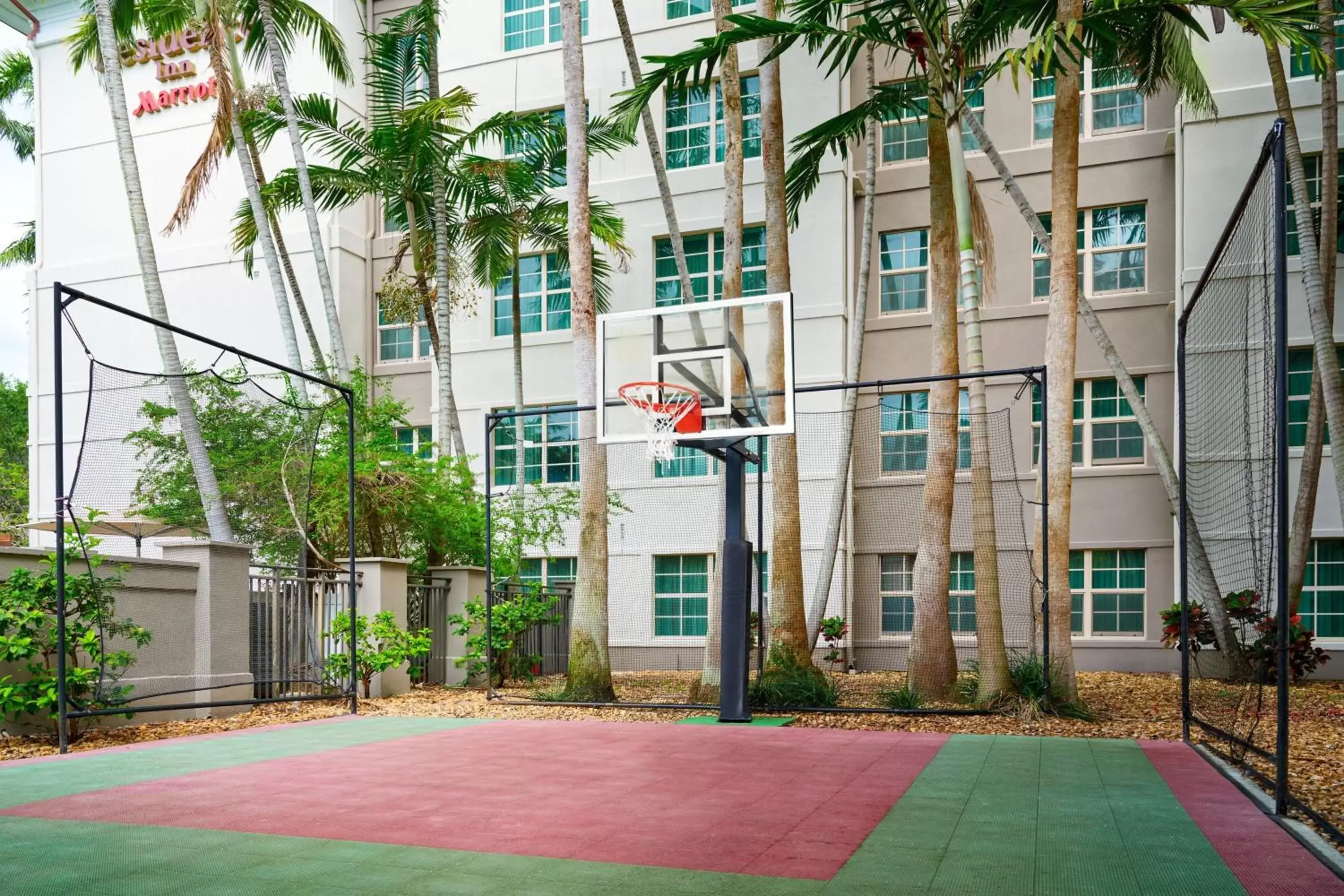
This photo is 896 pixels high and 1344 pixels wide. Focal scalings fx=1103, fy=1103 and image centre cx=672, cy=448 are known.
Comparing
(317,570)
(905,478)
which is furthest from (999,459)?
(317,570)

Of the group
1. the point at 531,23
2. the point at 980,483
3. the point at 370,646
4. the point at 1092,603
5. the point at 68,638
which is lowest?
the point at 1092,603

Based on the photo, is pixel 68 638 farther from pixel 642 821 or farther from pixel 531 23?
pixel 531 23

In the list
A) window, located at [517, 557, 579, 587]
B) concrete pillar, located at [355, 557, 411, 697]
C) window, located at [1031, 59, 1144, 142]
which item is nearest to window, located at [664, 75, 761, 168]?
window, located at [1031, 59, 1144, 142]

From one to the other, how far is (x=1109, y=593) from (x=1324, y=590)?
3.04 metres

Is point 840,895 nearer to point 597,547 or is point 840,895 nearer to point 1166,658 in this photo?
point 597,547

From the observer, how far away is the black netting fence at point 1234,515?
27.8 feet

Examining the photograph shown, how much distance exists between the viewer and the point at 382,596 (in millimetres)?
13570

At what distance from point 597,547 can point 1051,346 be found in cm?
529

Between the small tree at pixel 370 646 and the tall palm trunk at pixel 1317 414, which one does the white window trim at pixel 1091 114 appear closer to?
the tall palm trunk at pixel 1317 414

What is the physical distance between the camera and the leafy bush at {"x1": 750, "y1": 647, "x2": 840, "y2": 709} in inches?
448

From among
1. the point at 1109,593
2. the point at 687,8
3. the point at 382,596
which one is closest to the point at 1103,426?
the point at 1109,593

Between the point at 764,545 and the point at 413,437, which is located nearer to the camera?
the point at 764,545

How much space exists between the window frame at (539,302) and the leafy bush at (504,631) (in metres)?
7.28

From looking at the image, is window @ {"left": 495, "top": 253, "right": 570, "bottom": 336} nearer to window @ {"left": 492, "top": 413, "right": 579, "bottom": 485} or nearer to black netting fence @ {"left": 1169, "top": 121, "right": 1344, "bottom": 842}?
window @ {"left": 492, "top": 413, "right": 579, "bottom": 485}
